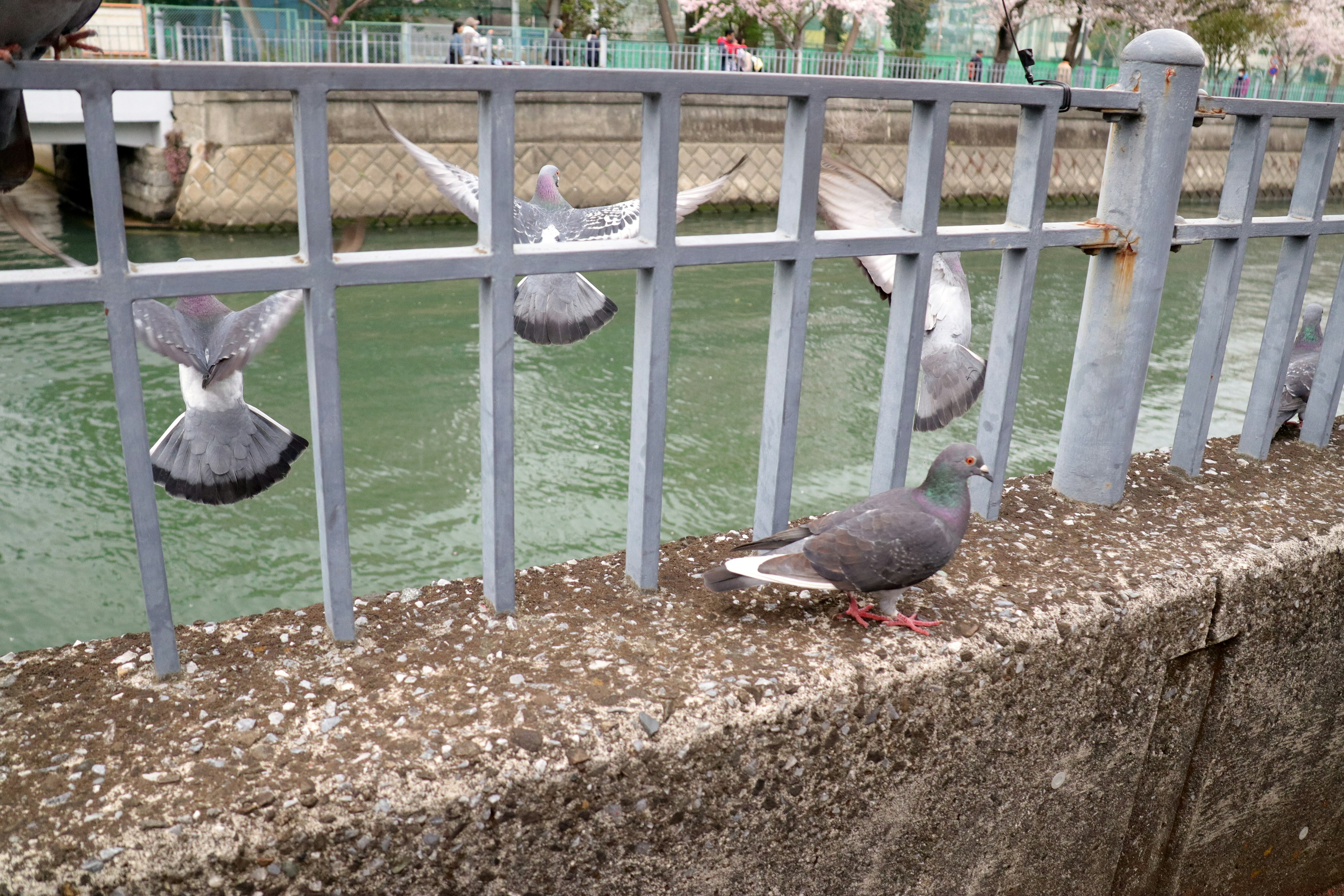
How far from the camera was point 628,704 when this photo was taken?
1.72 m

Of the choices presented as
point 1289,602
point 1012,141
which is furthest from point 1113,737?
point 1012,141

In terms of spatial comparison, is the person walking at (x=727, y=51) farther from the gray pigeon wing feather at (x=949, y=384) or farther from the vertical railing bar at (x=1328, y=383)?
the vertical railing bar at (x=1328, y=383)

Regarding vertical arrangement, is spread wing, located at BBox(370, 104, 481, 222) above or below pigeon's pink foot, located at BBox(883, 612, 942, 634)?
above

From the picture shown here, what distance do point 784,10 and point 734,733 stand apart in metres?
25.2

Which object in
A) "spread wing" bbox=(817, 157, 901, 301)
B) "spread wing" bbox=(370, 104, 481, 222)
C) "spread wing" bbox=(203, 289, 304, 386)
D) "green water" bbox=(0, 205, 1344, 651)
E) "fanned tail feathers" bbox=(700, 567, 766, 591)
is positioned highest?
"spread wing" bbox=(817, 157, 901, 301)

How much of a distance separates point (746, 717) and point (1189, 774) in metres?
Result: 1.25

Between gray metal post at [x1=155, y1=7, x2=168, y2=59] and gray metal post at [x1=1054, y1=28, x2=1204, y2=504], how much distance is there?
14.7 metres

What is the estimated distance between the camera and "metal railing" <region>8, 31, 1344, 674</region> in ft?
4.98

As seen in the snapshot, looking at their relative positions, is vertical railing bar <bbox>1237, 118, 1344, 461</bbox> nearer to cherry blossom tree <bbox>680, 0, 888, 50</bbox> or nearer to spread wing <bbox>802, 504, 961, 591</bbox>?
spread wing <bbox>802, 504, 961, 591</bbox>

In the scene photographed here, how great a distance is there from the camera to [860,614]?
2025mm

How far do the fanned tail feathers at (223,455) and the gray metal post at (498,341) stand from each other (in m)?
0.99

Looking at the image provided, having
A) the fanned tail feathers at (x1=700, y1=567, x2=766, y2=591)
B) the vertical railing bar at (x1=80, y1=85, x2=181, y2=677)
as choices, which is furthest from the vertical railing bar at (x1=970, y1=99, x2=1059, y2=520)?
the vertical railing bar at (x1=80, y1=85, x2=181, y2=677)

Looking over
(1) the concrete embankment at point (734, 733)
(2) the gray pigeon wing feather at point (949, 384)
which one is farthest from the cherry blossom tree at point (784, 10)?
(1) the concrete embankment at point (734, 733)

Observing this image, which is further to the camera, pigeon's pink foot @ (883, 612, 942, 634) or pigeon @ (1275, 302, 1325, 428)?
pigeon @ (1275, 302, 1325, 428)
